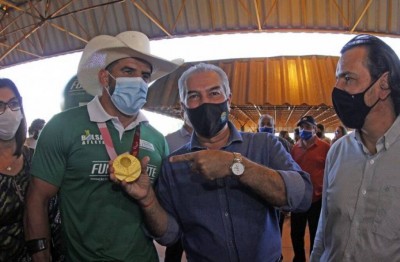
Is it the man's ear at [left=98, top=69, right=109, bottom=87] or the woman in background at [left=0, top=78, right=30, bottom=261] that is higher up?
the man's ear at [left=98, top=69, right=109, bottom=87]

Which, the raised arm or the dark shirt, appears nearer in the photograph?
the dark shirt

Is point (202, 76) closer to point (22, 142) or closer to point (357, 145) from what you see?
point (357, 145)

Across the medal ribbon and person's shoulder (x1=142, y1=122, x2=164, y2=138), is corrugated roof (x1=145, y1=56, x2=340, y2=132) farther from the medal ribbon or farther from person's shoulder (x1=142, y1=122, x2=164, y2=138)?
the medal ribbon

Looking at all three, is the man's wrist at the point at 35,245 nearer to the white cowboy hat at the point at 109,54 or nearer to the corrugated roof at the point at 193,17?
the white cowboy hat at the point at 109,54

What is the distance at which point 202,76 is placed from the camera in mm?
2076

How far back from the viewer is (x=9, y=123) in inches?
91.0

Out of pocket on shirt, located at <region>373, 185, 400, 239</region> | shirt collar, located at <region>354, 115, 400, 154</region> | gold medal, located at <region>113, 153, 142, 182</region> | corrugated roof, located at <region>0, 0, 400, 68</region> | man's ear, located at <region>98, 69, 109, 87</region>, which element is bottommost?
pocket on shirt, located at <region>373, 185, 400, 239</region>

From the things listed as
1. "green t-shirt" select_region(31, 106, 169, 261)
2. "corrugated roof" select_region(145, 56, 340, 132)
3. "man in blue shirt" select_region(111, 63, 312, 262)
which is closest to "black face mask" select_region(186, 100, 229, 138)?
"man in blue shirt" select_region(111, 63, 312, 262)

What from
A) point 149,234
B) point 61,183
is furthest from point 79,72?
point 149,234

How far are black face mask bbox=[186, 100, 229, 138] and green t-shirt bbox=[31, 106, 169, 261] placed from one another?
0.54 m

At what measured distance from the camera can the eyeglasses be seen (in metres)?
2.29

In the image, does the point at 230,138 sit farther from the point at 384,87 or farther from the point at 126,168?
the point at 384,87

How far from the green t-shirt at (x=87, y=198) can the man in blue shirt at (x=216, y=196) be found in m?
0.19

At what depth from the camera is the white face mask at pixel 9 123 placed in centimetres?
229
